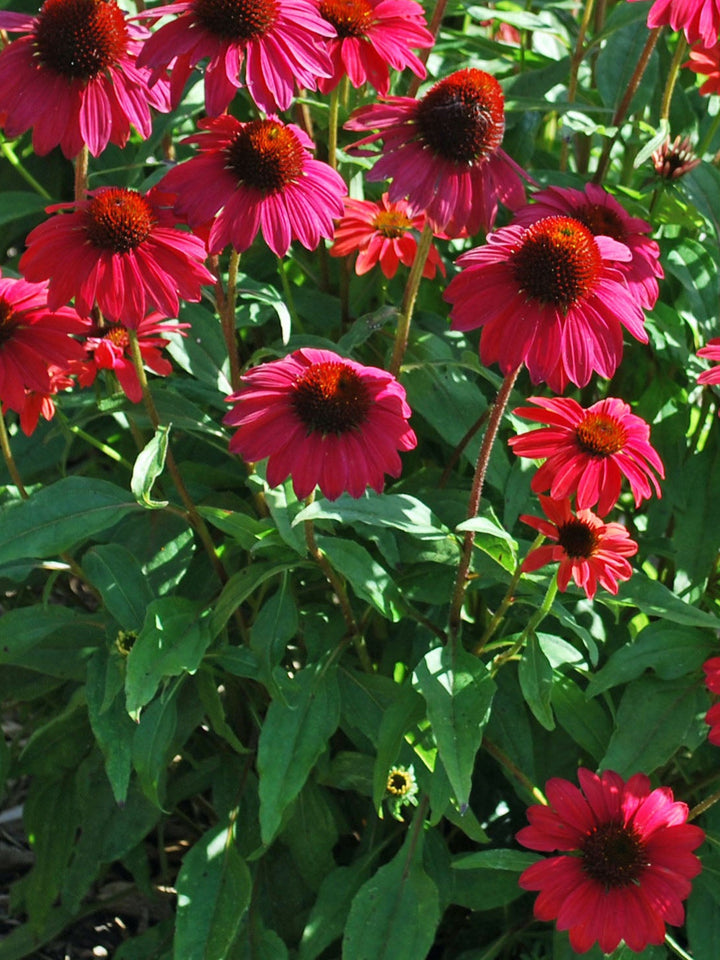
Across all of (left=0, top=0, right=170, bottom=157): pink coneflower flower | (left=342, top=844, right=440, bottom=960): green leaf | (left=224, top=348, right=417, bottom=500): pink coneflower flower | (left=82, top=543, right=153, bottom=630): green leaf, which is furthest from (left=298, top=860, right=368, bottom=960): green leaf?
(left=0, top=0, right=170, bottom=157): pink coneflower flower

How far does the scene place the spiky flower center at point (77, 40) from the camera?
4.49 ft

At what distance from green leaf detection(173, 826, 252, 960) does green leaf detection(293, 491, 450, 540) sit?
0.55 m

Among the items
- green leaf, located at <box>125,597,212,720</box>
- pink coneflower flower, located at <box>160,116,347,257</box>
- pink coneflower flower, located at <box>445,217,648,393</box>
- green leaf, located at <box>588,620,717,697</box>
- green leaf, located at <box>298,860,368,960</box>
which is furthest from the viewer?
green leaf, located at <box>298,860,368,960</box>

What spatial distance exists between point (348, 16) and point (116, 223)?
16.7 inches

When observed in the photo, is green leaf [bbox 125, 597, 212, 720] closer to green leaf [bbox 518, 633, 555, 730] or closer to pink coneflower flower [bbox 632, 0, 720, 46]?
green leaf [bbox 518, 633, 555, 730]

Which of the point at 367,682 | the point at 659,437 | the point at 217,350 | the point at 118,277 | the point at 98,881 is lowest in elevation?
the point at 98,881

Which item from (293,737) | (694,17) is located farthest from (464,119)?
(293,737)

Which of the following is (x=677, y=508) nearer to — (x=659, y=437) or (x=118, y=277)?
(x=659, y=437)

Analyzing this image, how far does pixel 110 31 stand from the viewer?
1383 mm

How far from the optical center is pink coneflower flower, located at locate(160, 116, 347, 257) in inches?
51.7

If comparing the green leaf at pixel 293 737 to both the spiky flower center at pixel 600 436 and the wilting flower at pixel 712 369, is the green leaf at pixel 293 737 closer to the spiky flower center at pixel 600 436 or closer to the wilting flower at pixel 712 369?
the spiky flower center at pixel 600 436

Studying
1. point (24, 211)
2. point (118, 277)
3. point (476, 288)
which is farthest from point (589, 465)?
point (24, 211)

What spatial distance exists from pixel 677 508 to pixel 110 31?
1.09m

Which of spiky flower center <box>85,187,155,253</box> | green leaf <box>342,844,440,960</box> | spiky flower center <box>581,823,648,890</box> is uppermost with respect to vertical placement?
spiky flower center <box>85,187,155,253</box>
